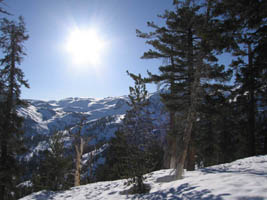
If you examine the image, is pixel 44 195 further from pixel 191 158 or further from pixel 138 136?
pixel 191 158

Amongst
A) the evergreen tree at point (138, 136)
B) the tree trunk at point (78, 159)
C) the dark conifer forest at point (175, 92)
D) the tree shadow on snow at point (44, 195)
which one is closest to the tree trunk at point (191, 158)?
the dark conifer forest at point (175, 92)

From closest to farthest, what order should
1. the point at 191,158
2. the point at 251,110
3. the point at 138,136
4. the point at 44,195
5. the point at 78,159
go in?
the point at 138,136
the point at 191,158
the point at 44,195
the point at 251,110
the point at 78,159

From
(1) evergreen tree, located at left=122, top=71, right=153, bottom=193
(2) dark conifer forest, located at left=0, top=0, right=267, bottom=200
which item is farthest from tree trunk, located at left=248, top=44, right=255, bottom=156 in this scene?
(1) evergreen tree, located at left=122, top=71, right=153, bottom=193

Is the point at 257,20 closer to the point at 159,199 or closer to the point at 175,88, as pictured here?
the point at 175,88

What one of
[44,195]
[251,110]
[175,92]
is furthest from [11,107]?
[251,110]

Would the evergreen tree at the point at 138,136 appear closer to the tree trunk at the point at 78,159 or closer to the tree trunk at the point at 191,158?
the tree trunk at the point at 191,158

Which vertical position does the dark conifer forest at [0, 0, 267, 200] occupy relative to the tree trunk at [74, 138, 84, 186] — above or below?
above

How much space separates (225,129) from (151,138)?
1900 centimetres

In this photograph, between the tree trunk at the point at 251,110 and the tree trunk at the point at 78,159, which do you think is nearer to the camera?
the tree trunk at the point at 251,110

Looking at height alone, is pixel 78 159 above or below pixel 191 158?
below

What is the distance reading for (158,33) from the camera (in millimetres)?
10164

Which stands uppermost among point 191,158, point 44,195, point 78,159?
point 191,158

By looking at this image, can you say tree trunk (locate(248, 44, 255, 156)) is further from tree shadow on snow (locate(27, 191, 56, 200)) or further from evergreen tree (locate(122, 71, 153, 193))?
tree shadow on snow (locate(27, 191, 56, 200))

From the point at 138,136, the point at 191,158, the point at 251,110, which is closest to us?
the point at 138,136
